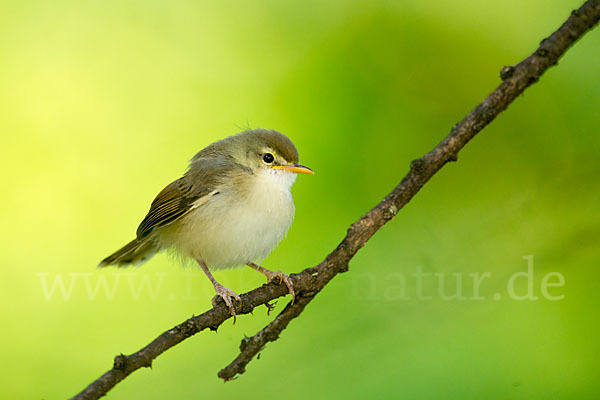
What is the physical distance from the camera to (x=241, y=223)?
8.37 feet

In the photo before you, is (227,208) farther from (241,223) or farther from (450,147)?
(450,147)

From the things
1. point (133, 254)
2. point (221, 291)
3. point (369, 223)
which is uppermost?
point (133, 254)

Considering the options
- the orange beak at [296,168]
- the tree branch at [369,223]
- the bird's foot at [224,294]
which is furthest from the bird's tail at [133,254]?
the tree branch at [369,223]

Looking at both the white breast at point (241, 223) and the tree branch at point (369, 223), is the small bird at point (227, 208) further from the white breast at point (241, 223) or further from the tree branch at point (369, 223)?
the tree branch at point (369, 223)

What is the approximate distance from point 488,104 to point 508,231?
3.36 feet

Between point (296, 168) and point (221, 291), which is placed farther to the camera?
point (296, 168)

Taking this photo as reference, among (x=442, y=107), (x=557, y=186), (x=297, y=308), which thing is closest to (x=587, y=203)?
(x=557, y=186)

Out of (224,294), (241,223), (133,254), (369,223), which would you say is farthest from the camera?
(133,254)

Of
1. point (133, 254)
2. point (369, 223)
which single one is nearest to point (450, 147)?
point (369, 223)

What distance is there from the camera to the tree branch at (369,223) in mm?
1373

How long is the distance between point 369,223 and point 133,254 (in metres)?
1.75

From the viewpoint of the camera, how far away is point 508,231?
2303 mm

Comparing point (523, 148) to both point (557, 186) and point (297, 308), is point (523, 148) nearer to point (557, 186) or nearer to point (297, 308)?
point (557, 186)

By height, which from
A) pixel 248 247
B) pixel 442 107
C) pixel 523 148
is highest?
pixel 442 107
